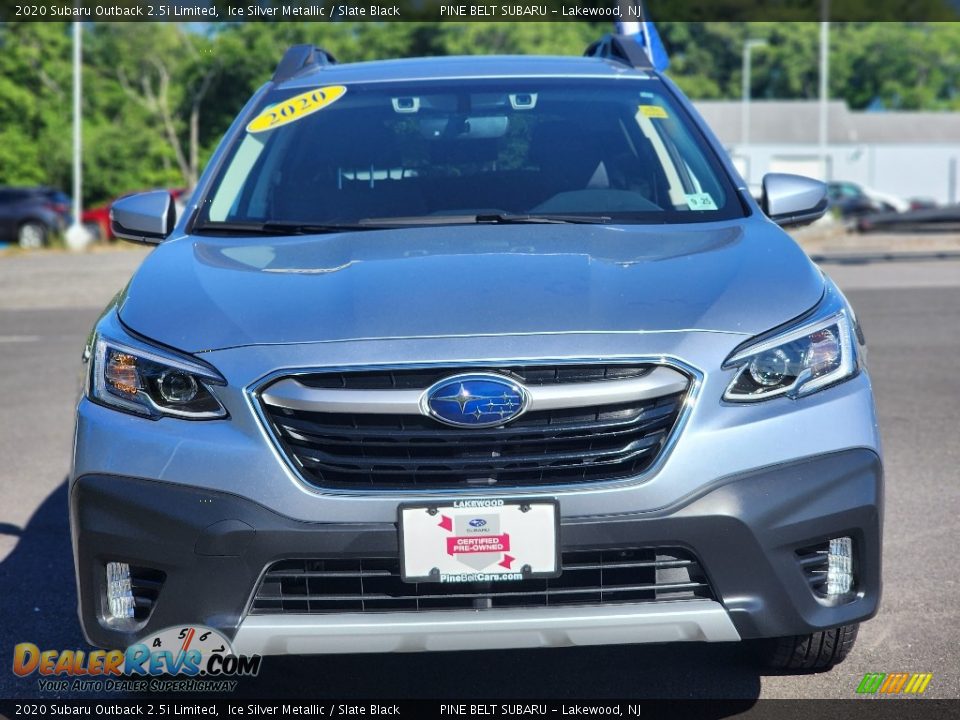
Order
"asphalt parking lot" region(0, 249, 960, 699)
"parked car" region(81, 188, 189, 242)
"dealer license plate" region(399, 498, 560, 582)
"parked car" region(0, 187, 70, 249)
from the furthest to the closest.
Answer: "parked car" region(81, 188, 189, 242)
"parked car" region(0, 187, 70, 249)
"asphalt parking lot" region(0, 249, 960, 699)
"dealer license plate" region(399, 498, 560, 582)

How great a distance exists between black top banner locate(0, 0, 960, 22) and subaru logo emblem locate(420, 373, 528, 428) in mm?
5921

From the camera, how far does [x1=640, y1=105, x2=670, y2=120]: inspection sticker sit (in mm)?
4535

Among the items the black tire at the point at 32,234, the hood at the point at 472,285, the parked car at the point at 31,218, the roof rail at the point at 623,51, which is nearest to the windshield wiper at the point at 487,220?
the hood at the point at 472,285

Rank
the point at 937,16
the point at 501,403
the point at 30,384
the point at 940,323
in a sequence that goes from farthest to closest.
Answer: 1. the point at 937,16
2. the point at 940,323
3. the point at 30,384
4. the point at 501,403

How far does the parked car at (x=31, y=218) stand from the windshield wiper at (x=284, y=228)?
2968 centimetres

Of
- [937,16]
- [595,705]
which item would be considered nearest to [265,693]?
[595,705]

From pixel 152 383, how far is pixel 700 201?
178 centimetres

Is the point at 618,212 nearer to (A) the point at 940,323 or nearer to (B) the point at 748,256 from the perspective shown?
(B) the point at 748,256

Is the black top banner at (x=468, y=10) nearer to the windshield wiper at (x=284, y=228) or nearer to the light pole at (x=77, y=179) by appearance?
the light pole at (x=77, y=179)

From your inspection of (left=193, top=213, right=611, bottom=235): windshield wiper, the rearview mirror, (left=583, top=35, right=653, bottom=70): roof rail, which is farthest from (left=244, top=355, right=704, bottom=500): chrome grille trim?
(left=583, top=35, right=653, bottom=70): roof rail

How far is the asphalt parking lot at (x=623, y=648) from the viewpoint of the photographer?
11.8 feet

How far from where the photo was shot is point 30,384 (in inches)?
376

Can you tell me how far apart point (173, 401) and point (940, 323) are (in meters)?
9.89

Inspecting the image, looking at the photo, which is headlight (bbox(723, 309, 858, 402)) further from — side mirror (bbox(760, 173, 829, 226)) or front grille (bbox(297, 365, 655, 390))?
side mirror (bbox(760, 173, 829, 226))
